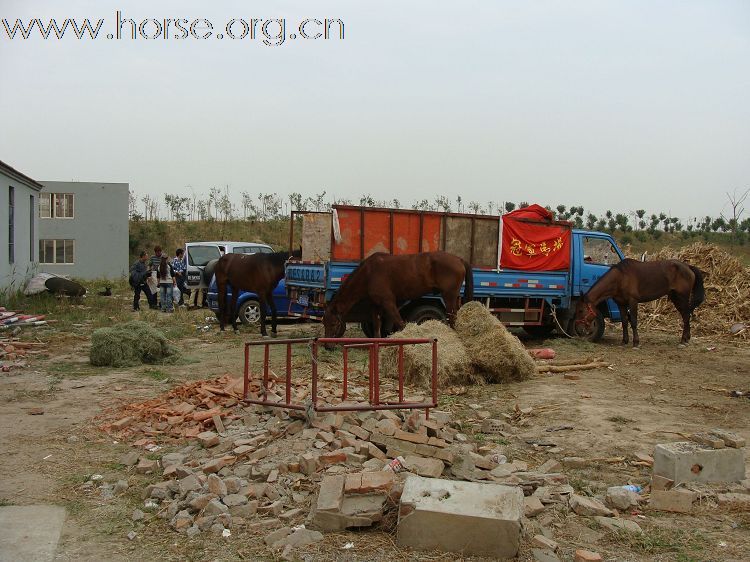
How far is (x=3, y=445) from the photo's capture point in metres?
6.50

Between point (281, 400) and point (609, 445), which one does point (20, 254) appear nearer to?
point (281, 400)

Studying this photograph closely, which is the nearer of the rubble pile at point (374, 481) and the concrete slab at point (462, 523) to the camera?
the concrete slab at point (462, 523)

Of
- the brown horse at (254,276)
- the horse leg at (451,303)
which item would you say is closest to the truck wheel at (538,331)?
the horse leg at (451,303)

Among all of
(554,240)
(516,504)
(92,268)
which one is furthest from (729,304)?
(92,268)

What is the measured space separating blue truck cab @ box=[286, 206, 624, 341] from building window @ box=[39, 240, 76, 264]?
2580cm

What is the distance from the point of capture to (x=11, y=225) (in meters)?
21.8

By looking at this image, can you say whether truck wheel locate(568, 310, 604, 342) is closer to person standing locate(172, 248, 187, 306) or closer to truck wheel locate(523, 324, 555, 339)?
truck wheel locate(523, 324, 555, 339)

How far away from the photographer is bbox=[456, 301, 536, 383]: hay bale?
9547 millimetres

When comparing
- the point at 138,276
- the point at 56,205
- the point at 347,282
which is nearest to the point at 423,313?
the point at 347,282

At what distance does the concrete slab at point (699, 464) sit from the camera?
17.2ft

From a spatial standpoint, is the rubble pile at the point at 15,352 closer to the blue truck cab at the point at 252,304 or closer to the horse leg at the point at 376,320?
the blue truck cab at the point at 252,304

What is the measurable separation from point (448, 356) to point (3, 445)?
5.32 m

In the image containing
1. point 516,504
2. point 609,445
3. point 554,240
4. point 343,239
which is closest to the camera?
point 516,504

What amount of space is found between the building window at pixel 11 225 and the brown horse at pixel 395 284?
47.2 feet
